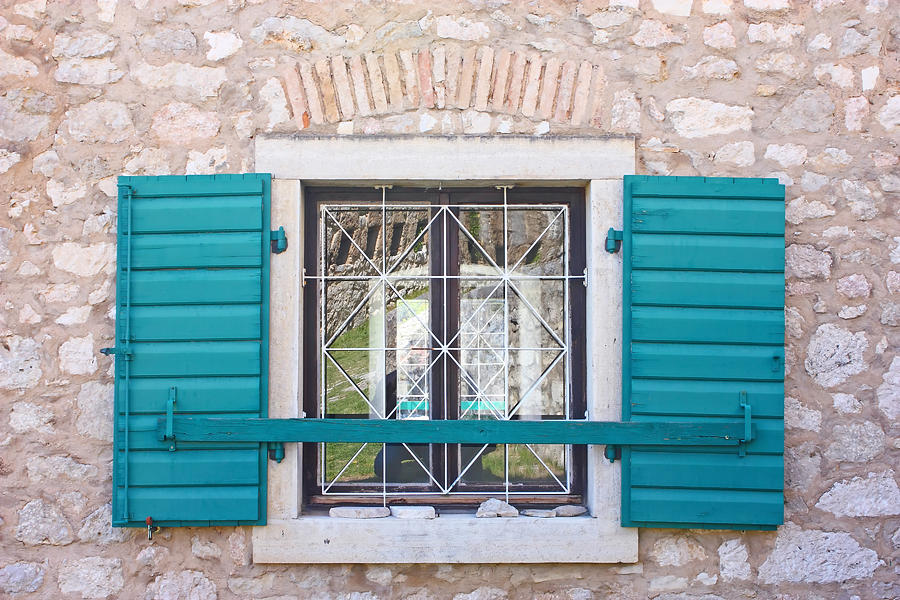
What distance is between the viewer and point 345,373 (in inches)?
109

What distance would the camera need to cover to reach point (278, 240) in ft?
8.48

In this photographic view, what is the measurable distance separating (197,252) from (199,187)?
258mm

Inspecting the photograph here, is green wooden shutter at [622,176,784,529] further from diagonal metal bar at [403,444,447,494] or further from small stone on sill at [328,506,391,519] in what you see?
small stone on sill at [328,506,391,519]

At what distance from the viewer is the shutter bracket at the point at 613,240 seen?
2602 millimetres

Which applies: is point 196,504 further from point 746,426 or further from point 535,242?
point 746,426

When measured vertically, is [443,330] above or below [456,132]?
below

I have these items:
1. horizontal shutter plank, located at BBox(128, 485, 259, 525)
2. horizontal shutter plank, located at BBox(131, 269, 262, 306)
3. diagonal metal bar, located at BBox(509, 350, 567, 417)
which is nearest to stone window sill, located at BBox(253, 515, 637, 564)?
horizontal shutter plank, located at BBox(128, 485, 259, 525)

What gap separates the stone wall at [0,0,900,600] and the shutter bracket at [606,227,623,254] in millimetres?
301

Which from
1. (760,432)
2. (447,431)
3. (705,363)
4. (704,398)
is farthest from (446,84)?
(760,432)

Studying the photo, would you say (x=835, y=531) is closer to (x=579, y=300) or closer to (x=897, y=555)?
(x=897, y=555)

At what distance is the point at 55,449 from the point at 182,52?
5.52ft

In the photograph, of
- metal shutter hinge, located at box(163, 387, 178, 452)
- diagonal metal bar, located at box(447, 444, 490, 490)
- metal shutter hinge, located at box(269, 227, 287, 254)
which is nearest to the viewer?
metal shutter hinge, located at box(163, 387, 178, 452)

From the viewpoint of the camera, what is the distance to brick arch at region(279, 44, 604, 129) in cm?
265

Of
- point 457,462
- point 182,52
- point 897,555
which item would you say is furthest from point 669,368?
point 182,52
